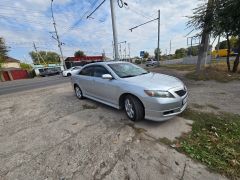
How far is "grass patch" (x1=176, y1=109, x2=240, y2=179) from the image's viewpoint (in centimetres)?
217

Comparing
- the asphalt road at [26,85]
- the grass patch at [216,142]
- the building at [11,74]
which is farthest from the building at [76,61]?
the grass patch at [216,142]

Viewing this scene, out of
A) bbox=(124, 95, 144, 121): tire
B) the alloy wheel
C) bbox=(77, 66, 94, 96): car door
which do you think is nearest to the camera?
bbox=(124, 95, 144, 121): tire

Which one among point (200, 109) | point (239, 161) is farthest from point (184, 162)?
point (200, 109)

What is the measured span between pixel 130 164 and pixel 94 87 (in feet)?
9.87

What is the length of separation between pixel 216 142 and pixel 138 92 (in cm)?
176

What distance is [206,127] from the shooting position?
10.5ft

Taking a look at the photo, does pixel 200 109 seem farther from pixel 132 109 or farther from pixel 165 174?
pixel 165 174

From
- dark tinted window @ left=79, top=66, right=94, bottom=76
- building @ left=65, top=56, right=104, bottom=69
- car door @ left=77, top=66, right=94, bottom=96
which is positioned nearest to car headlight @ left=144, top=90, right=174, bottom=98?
car door @ left=77, top=66, right=94, bottom=96

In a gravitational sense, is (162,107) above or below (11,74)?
above

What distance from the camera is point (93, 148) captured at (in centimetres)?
279

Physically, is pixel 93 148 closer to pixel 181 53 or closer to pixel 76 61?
pixel 76 61

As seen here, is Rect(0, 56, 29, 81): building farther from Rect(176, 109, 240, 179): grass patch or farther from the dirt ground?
Rect(176, 109, 240, 179): grass patch

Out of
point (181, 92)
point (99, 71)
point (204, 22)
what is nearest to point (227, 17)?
point (204, 22)

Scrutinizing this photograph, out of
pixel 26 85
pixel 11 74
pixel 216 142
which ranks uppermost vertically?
pixel 216 142
